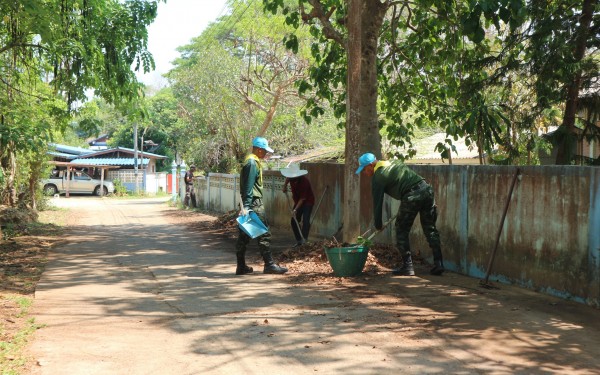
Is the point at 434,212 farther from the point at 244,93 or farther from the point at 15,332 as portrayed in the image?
the point at 244,93

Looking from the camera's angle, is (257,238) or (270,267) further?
(270,267)

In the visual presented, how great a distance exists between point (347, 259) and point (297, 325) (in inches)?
97.8

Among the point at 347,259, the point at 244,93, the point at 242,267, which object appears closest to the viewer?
the point at 347,259

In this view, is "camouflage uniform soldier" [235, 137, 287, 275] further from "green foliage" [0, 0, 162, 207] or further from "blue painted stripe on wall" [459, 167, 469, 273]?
"green foliage" [0, 0, 162, 207]

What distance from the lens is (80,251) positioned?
40.9 ft

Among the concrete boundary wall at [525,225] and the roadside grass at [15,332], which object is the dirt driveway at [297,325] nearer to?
the roadside grass at [15,332]

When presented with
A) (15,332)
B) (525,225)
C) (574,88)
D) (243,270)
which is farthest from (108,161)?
(15,332)

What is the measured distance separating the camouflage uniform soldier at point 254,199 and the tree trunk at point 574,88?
15.7 feet

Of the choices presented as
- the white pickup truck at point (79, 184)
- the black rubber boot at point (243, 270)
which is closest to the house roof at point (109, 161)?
the white pickup truck at point (79, 184)

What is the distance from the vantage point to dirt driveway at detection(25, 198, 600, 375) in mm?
5070

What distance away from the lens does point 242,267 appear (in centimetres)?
930

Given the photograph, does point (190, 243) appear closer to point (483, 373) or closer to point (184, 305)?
point (184, 305)

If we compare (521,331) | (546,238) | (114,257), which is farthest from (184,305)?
(114,257)

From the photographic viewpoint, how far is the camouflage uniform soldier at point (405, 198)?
28.7ft
